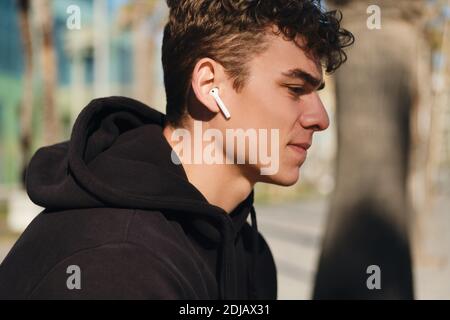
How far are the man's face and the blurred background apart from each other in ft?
6.14

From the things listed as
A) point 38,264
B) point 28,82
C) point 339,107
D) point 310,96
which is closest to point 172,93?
point 310,96

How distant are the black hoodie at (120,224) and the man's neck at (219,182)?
5 cm

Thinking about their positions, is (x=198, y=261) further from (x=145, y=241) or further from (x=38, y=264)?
(x=38, y=264)

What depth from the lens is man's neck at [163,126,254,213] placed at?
213 centimetres

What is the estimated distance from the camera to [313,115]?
221 centimetres

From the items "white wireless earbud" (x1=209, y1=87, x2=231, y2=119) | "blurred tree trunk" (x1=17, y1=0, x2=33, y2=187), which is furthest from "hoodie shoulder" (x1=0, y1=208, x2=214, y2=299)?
"blurred tree trunk" (x1=17, y1=0, x2=33, y2=187)

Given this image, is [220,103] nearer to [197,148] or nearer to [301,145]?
[197,148]

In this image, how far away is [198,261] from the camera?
195cm

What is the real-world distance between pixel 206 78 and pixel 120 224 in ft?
2.03

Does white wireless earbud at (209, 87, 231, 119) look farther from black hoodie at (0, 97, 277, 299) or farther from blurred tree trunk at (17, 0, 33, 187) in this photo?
blurred tree trunk at (17, 0, 33, 187)

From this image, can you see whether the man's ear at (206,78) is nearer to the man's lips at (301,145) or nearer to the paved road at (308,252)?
the man's lips at (301,145)

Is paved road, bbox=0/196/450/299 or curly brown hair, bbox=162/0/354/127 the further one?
paved road, bbox=0/196/450/299

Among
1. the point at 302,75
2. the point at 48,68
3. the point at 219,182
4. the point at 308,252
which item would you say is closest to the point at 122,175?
the point at 219,182
